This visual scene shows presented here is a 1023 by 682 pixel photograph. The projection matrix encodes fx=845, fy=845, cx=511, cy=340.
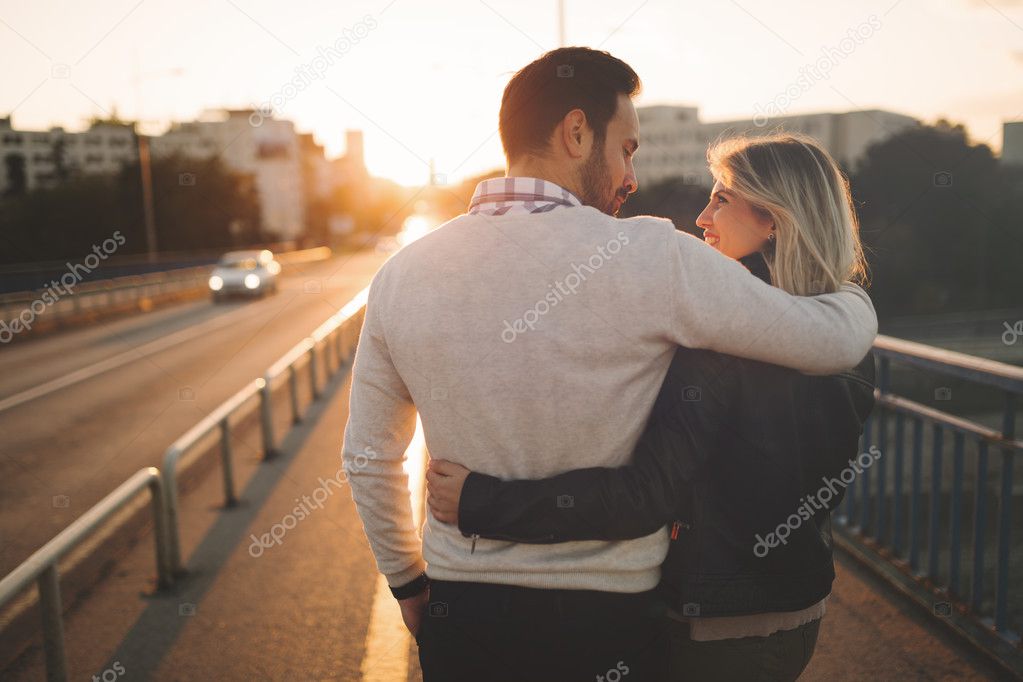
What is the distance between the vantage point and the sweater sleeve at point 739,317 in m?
1.47

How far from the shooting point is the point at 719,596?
165 cm

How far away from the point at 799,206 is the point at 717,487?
2.29 feet

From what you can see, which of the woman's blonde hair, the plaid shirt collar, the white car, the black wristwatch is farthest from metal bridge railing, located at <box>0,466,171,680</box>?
the white car

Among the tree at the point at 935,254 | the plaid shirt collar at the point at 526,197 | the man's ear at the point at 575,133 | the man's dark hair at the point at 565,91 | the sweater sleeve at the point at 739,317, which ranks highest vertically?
the man's dark hair at the point at 565,91

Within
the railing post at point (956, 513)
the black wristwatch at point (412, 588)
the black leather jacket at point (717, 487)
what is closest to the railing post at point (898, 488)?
the railing post at point (956, 513)

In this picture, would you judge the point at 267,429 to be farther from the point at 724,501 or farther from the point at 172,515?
the point at 724,501

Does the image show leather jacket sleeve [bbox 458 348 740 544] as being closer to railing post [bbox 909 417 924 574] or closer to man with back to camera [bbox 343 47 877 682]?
man with back to camera [bbox 343 47 877 682]

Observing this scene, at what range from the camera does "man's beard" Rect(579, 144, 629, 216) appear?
167 cm

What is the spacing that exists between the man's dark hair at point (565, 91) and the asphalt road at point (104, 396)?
528cm

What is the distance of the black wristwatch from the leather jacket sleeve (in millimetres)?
372

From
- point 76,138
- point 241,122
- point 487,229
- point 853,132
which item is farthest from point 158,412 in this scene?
point 241,122

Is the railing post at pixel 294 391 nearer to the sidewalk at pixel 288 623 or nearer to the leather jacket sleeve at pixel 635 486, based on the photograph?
the sidewalk at pixel 288 623

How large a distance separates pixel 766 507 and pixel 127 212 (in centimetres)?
5794

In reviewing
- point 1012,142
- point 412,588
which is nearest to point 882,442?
point 1012,142
